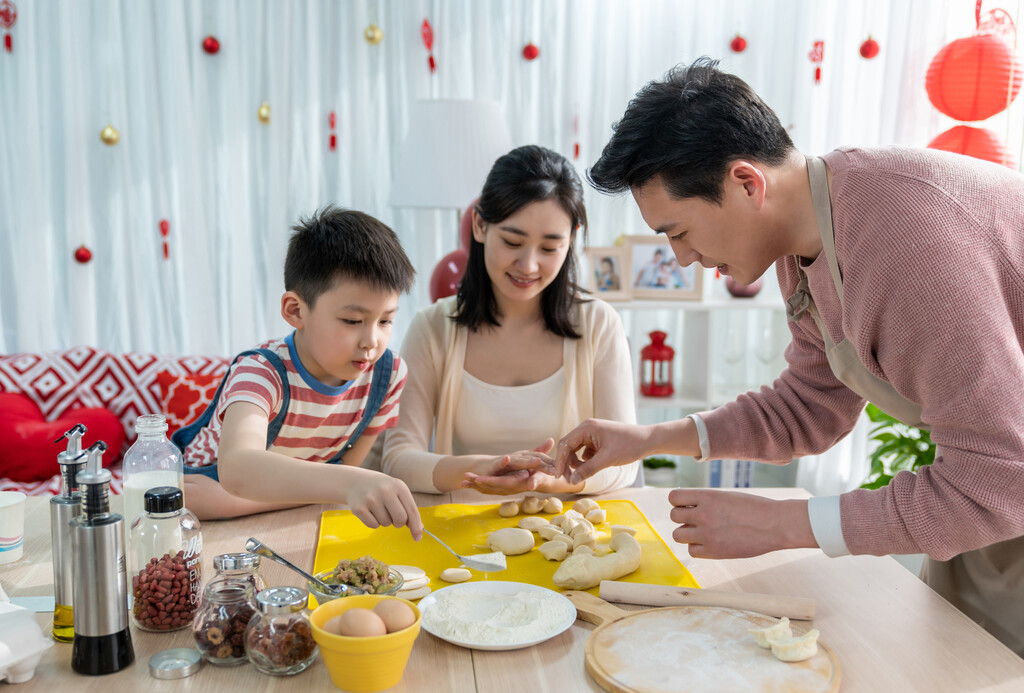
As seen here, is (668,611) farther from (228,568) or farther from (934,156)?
(934,156)

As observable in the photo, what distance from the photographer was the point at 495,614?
1.07 meters

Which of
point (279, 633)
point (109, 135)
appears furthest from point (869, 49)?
point (279, 633)

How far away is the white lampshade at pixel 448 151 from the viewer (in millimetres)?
2922

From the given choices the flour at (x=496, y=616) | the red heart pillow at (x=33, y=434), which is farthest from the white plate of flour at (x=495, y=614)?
the red heart pillow at (x=33, y=434)

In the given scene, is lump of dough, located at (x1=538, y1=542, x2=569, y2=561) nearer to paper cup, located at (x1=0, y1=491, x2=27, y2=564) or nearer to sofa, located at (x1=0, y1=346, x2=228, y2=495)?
paper cup, located at (x1=0, y1=491, x2=27, y2=564)

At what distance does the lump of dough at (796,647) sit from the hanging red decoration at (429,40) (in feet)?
9.52

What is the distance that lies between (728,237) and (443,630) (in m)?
0.66

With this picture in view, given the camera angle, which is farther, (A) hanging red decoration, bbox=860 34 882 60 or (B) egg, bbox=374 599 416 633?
(A) hanging red decoration, bbox=860 34 882 60

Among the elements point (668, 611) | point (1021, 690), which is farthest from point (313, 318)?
point (1021, 690)

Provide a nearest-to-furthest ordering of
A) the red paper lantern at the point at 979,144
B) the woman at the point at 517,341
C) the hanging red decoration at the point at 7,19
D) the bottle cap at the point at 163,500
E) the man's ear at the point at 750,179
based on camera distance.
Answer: the bottle cap at the point at 163,500
the man's ear at the point at 750,179
the woman at the point at 517,341
the red paper lantern at the point at 979,144
the hanging red decoration at the point at 7,19

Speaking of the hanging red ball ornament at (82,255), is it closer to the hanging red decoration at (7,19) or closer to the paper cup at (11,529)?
the hanging red decoration at (7,19)

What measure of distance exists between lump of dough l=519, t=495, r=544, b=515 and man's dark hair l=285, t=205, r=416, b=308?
0.45 metres

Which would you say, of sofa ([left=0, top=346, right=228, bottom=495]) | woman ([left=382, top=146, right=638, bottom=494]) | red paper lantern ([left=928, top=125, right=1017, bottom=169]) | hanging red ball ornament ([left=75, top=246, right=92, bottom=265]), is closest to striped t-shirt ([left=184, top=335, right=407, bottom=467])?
woman ([left=382, top=146, right=638, bottom=494])

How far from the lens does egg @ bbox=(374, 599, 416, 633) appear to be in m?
0.90
